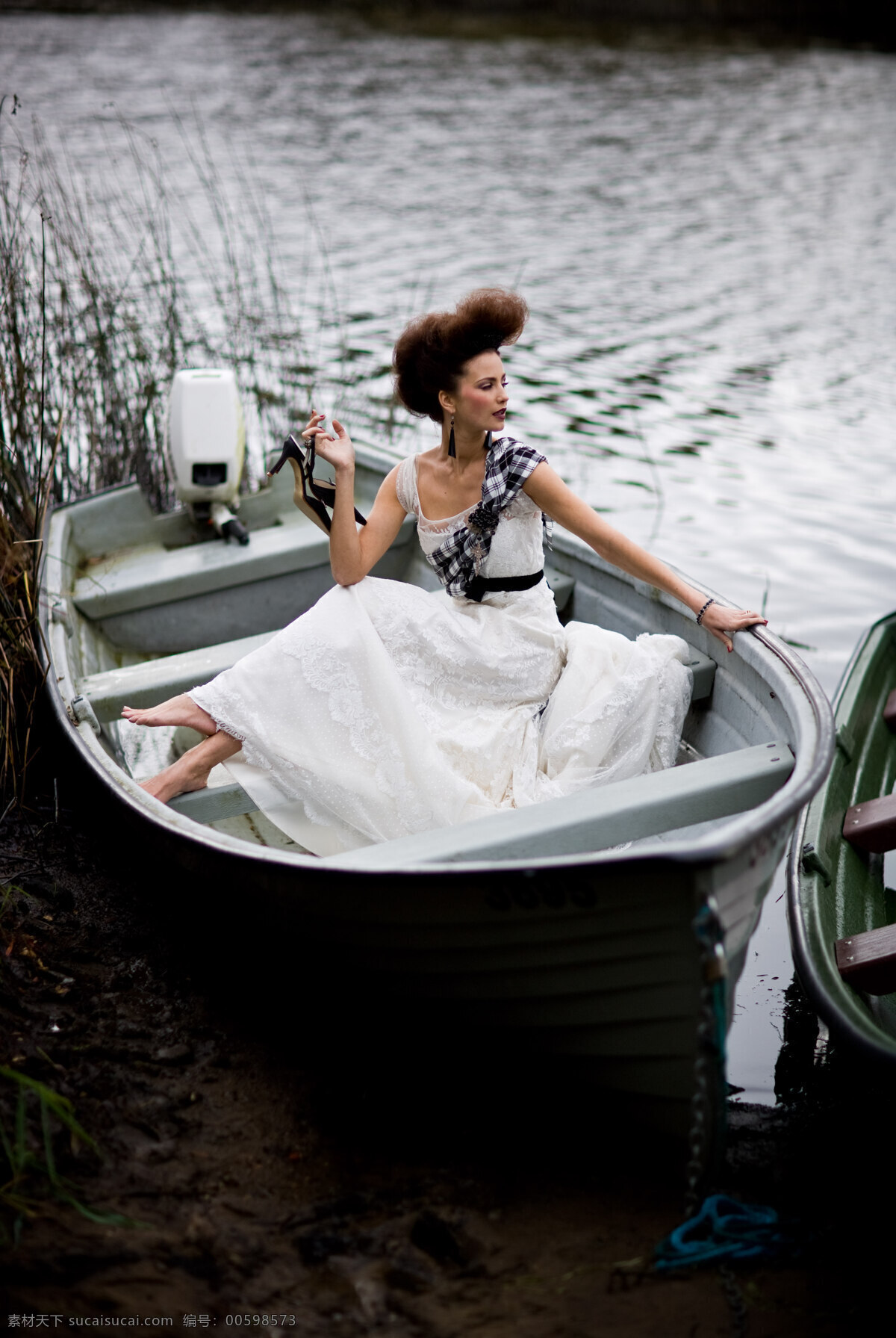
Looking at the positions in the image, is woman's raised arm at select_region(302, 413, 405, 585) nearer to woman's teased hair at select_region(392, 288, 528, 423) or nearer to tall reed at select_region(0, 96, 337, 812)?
woman's teased hair at select_region(392, 288, 528, 423)

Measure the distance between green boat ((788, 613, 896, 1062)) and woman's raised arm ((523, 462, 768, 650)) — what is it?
475mm

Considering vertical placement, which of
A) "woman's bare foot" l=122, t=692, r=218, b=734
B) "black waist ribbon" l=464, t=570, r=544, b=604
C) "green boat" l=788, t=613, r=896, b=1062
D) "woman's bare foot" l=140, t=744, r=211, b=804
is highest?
"black waist ribbon" l=464, t=570, r=544, b=604

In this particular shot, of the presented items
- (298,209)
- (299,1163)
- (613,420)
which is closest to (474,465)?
(299,1163)

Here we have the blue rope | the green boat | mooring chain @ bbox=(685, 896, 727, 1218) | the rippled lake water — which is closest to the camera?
mooring chain @ bbox=(685, 896, 727, 1218)

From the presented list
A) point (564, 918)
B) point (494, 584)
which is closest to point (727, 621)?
point (494, 584)

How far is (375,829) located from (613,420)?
510cm

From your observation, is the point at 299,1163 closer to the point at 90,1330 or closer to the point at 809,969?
the point at 90,1330

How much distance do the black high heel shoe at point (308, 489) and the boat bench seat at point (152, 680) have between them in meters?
0.44

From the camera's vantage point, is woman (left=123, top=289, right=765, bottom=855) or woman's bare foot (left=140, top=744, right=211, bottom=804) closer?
woman (left=123, top=289, right=765, bottom=855)

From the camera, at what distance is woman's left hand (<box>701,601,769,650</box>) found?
293cm

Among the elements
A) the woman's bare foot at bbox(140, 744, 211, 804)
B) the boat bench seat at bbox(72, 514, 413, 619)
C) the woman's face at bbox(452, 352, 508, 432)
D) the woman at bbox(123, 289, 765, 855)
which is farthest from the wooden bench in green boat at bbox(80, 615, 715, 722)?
the woman's face at bbox(452, 352, 508, 432)

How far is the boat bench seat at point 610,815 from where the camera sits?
2.42m

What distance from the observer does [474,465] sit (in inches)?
121

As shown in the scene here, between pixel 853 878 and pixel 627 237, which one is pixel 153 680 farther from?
pixel 627 237
